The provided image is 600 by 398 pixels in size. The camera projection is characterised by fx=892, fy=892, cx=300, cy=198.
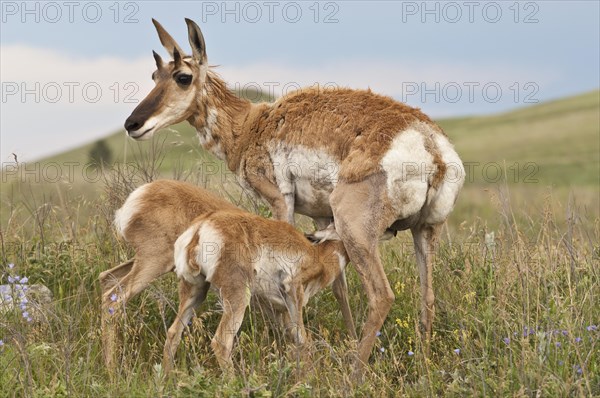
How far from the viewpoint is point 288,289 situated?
680 centimetres

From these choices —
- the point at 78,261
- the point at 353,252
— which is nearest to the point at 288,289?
the point at 353,252

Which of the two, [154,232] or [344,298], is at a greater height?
[154,232]

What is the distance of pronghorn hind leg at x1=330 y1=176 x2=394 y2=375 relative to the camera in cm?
690

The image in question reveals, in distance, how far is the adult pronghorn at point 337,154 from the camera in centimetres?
695

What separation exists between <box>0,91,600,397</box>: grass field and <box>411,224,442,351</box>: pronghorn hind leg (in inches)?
5.0

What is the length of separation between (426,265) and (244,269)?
1701mm

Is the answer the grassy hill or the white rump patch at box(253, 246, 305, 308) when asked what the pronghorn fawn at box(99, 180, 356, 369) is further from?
the grassy hill

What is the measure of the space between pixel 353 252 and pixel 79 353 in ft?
7.66

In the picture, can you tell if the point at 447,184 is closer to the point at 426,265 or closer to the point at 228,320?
the point at 426,265

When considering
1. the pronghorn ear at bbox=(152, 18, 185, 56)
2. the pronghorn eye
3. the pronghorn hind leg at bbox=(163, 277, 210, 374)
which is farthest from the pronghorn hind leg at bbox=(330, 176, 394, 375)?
the pronghorn ear at bbox=(152, 18, 185, 56)

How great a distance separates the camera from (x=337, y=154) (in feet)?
24.1

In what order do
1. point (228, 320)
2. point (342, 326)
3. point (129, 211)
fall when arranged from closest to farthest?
1. point (228, 320)
2. point (129, 211)
3. point (342, 326)

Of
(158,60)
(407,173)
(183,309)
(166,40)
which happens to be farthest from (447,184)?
(166,40)

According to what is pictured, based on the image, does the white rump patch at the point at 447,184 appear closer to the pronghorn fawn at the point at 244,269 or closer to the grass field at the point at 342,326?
the grass field at the point at 342,326
